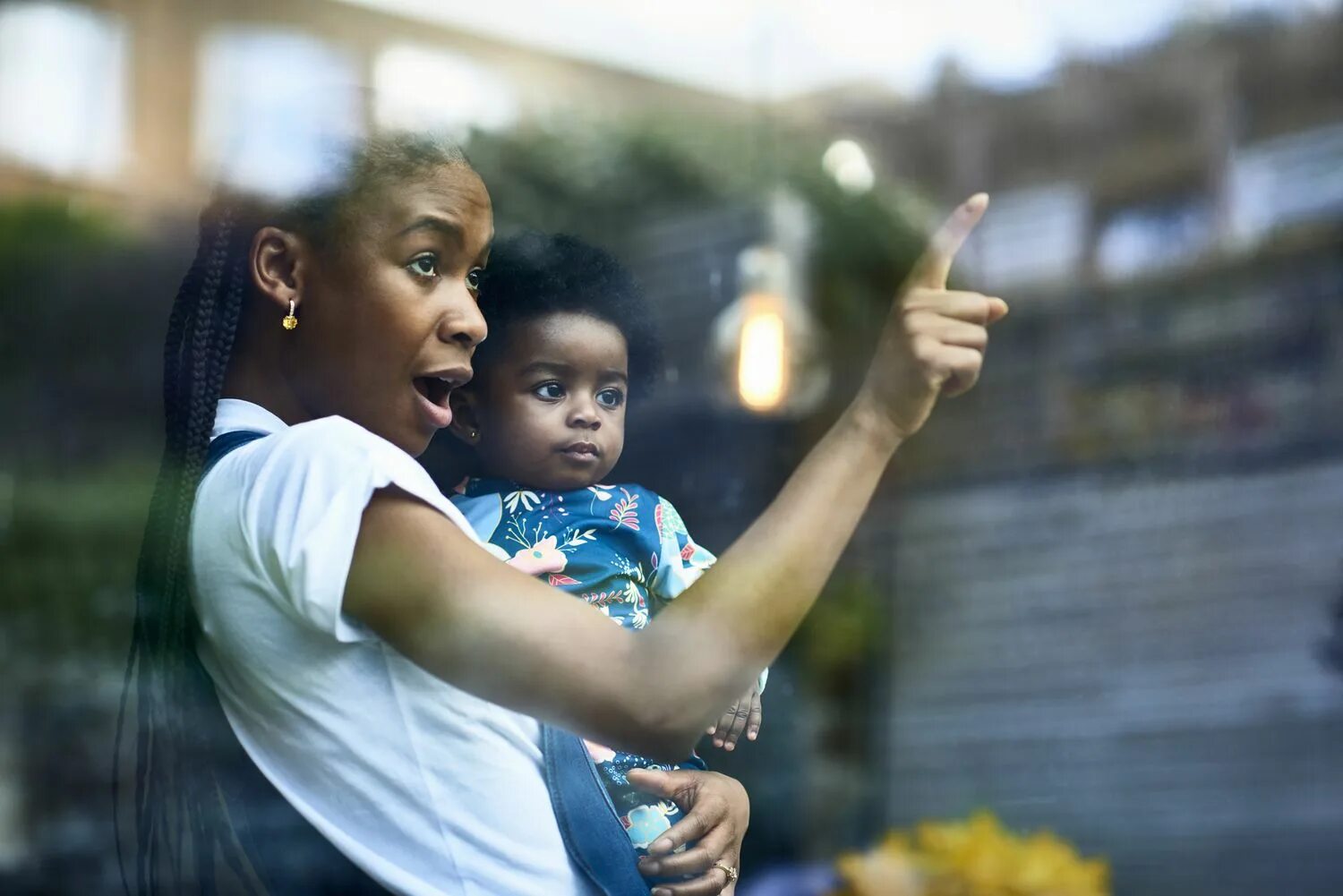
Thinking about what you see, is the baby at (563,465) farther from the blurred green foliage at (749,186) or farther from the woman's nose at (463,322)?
the blurred green foliage at (749,186)

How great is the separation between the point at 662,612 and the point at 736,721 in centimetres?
13

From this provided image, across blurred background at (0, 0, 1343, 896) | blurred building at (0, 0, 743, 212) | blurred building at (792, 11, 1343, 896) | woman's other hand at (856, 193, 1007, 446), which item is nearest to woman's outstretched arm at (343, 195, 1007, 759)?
woman's other hand at (856, 193, 1007, 446)

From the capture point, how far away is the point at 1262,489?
251cm

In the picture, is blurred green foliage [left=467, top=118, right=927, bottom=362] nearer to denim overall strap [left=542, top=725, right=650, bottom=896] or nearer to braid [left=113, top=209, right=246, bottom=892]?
braid [left=113, top=209, right=246, bottom=892]

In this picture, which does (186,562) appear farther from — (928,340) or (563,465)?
(928,340)

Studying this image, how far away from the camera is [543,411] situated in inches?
31.8

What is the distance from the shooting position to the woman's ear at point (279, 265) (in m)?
0.78

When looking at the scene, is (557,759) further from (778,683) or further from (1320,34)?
(1320,34)

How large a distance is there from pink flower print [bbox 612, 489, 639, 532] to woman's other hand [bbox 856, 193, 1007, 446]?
0.49 ft

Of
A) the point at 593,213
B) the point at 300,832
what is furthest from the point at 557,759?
the point at 593,213

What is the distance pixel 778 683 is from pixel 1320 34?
7.09 ft

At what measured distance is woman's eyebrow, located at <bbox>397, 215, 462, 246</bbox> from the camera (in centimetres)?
78

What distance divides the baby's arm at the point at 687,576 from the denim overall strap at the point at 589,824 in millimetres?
77

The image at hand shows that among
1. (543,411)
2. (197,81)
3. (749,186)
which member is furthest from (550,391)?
(749,186)
